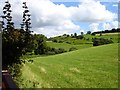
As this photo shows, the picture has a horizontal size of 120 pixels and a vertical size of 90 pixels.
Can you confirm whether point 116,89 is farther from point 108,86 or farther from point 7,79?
point 7,79

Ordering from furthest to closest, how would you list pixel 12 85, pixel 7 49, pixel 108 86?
pixel 108 86
pixel 7 49
pixel 12 85

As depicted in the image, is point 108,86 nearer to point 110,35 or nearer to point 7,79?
point 7,79

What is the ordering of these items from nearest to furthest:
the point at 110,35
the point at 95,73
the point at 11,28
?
the point at 11,28 < the point at 95,73 < the point at 110,35

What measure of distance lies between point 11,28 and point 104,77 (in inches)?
485

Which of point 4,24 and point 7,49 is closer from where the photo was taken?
point 7,49

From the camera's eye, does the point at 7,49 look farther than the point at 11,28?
No

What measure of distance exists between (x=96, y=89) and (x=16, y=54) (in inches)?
278

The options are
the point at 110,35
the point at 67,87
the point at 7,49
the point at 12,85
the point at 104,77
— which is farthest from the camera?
the point at 110,35

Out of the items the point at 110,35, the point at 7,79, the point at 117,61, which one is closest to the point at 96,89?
the point at 7,79

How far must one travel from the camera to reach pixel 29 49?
15562 millimetres

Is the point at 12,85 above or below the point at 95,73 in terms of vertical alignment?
above

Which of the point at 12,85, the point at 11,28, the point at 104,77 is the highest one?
the point at 11,28

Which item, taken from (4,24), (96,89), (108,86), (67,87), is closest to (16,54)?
(4,24)

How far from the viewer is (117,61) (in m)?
37.7
